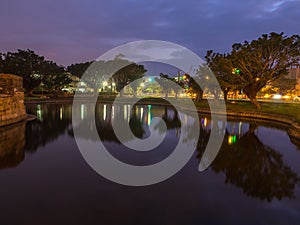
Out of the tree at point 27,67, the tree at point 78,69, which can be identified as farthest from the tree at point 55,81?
the tree at point 78,69

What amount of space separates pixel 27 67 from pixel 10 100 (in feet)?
130

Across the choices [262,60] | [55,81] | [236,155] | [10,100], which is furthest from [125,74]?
[236,155]

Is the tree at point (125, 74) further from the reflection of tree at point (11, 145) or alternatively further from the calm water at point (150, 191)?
the calm water at point (150, 191)

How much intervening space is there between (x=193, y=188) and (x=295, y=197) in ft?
10.8

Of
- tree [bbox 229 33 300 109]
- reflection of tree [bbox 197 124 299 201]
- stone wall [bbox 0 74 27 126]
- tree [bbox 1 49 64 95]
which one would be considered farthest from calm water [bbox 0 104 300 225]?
tree [bbox 1 49 64 95]

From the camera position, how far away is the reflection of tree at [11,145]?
9.89 m

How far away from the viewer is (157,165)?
10312 mm

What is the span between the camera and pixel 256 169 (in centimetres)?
955

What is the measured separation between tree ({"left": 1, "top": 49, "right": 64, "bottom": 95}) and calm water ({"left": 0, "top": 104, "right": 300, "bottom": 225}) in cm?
4639

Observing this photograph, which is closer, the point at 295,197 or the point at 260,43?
the point at 295,197

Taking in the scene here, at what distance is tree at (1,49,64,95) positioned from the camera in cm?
5131

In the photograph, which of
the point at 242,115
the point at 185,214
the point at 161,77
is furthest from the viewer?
the point at 161,77

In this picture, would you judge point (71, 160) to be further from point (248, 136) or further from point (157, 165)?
point (248, 136)

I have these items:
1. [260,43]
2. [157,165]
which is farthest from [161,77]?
[157,165]
